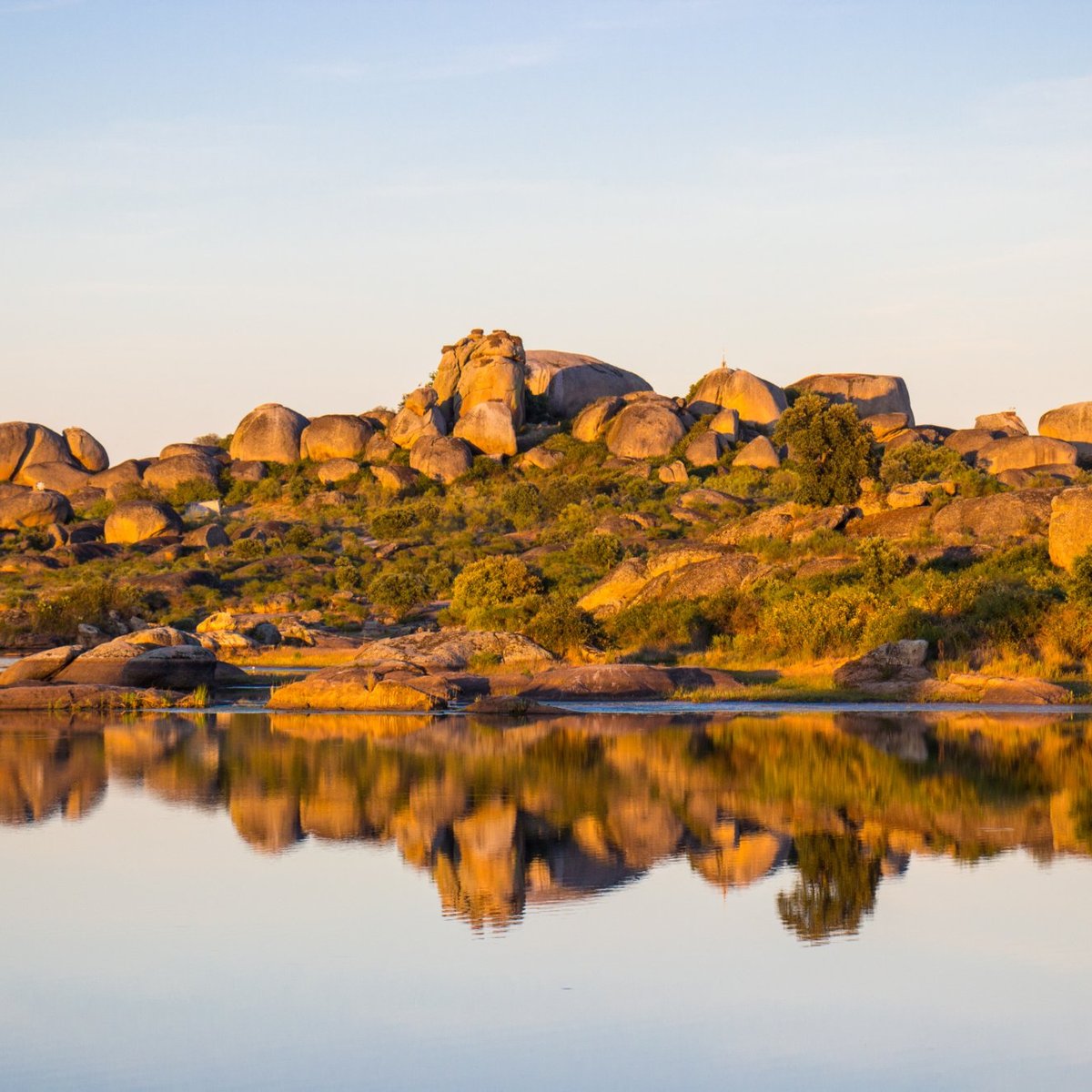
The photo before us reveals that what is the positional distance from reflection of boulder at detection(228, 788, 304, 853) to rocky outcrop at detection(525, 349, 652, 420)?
76.4 meters

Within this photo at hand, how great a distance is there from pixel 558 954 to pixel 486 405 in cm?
7797

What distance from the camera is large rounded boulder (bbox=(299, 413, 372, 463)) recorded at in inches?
3492

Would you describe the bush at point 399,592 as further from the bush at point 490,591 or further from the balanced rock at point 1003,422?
the balanced rock at point 1003,422

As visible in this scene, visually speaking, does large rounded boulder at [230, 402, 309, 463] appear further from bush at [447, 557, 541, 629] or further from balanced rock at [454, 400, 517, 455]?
bush at [447, 557, 541, 629]

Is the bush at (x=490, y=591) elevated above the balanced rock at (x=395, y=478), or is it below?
below

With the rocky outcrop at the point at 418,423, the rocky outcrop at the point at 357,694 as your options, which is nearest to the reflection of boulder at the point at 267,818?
the rocky outcrop at the point at 357,694

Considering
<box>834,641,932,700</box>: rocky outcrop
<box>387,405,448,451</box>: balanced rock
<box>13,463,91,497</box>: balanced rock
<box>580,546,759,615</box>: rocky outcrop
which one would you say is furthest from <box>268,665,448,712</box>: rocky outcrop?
<box>13,463,91,497</box>: balanced rock

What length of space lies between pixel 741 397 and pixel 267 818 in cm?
7750

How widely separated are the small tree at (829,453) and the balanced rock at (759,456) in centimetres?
2660

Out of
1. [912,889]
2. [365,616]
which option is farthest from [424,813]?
[365,616]

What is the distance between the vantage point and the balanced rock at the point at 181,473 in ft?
281

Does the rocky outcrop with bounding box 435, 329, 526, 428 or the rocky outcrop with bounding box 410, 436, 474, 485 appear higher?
the rocky outcrop with bounding box 435, 329, 526, 428

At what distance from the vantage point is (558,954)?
9031 mm

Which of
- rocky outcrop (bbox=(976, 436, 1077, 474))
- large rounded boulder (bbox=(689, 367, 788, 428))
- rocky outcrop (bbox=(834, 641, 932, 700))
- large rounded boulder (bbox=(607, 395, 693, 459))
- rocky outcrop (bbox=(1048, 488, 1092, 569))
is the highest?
A: large rounded boulder (bbox=(689, 367, 788, 428))
